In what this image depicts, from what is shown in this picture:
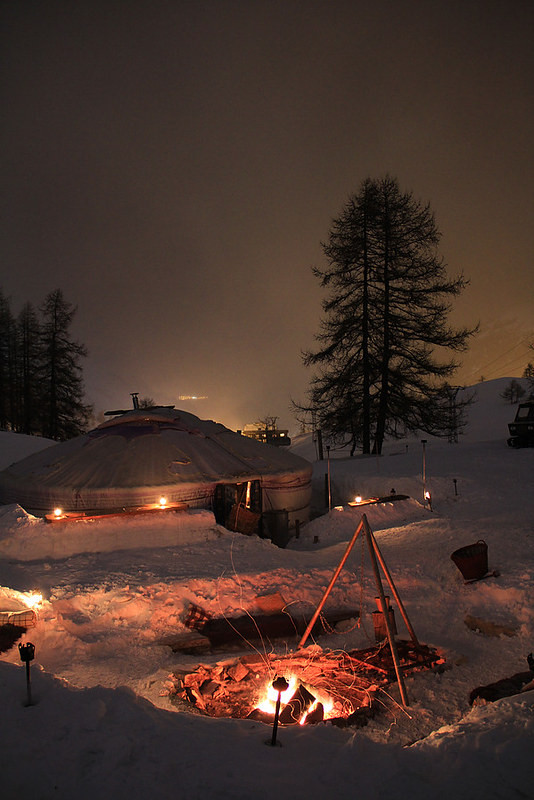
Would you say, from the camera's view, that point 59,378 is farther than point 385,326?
Yes

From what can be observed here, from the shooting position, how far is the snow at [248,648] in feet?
7.70

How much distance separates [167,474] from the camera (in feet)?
29.1

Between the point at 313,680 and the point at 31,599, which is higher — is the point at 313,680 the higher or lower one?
the lower one

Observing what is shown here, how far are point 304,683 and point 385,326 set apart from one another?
14.0 meters

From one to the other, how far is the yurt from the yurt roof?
0.02m

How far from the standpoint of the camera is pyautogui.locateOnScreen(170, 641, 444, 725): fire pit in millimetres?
3781

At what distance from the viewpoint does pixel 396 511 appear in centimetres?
923

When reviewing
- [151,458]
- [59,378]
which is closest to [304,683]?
[151,458]

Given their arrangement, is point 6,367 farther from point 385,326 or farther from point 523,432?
point 523,432

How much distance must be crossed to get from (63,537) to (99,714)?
4.70 meters

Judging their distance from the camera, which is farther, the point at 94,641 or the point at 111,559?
the point at 111,559

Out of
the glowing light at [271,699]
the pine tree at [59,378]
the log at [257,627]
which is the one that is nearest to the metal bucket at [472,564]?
the log at [257,627]

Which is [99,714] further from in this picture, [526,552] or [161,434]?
[161,434]

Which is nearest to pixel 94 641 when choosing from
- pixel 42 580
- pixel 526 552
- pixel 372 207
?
pixel 42 580
